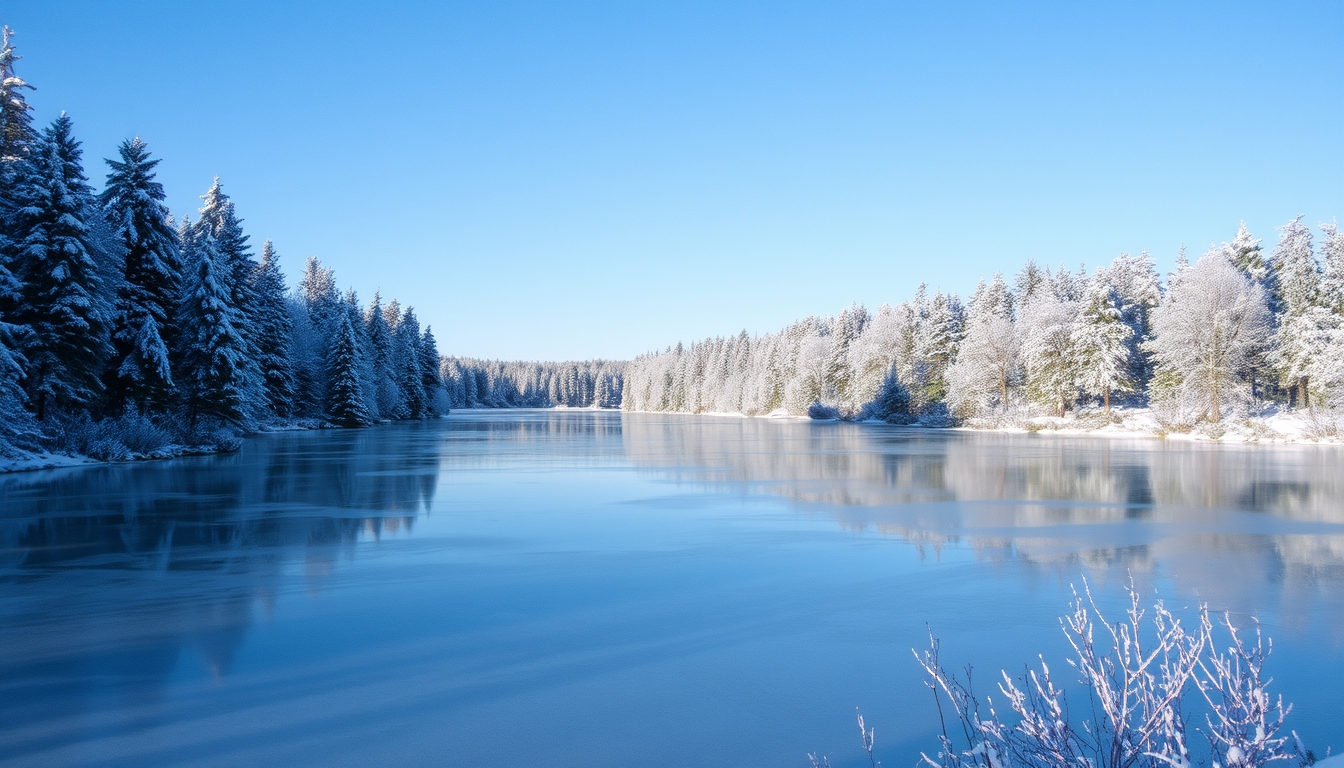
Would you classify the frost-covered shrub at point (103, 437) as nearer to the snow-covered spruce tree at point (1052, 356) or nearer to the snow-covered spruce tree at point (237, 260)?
the snow-covered spruce tree at point (237, 260)

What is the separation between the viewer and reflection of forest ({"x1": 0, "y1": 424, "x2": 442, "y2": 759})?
6.11 m

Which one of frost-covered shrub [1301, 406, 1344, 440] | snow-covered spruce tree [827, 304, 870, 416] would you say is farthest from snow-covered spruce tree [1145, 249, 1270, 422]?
snow-covered spruce tree [827, 304, 870, 416]

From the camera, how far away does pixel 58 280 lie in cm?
2177

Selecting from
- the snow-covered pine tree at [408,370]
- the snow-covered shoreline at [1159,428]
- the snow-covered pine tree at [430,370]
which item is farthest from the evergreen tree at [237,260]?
the snow-covered shoreline at [1159,428]

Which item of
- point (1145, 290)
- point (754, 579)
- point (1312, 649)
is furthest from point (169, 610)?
point (1145, 290)

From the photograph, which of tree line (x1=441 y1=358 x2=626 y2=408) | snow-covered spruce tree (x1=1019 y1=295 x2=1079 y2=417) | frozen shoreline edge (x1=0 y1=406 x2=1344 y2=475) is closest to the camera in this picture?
frozen shoreline edge (x1=0 y1=406 x2=1344 y2=475)

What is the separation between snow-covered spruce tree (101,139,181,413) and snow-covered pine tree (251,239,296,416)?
51.4 feet

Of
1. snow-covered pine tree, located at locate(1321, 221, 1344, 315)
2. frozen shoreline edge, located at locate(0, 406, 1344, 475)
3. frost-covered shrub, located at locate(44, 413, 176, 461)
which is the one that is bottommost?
frozen shoreline edge, located at locate(0, 406, 1344, 475)

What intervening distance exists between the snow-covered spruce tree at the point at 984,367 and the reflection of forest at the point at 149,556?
130 ft

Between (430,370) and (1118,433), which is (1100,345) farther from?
(430,370)

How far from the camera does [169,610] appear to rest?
756 centimetres

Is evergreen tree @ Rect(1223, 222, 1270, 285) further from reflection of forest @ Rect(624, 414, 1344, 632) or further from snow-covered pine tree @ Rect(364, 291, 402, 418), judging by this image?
snow-covered pine tree @ Rect(364, 291, 402, 418)

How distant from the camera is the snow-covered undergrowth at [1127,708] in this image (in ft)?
9.77

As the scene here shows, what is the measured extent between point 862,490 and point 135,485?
52.6ft
